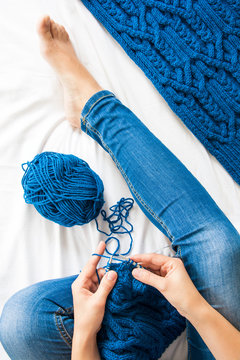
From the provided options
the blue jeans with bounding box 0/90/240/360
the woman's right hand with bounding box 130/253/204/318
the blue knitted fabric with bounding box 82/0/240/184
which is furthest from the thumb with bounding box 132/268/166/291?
the blue knitted fabric with bounding box 82/0/240/184

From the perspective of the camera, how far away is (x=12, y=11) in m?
0.79

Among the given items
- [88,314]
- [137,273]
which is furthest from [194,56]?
[88,314]

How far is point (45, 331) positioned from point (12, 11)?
80cm

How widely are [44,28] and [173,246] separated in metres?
0.65

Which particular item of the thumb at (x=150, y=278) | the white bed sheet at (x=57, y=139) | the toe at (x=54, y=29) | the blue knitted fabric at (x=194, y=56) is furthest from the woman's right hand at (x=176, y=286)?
the toe at (x=54, y=29)

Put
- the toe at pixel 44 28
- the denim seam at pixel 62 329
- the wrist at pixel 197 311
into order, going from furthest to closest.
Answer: the toe at pixel 44 28, the denim seam at pixel 62 329, the wrist at pixel 197 311

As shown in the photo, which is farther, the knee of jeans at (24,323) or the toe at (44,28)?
the toe at (44,28)

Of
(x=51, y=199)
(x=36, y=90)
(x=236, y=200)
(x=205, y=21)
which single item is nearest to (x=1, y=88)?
(x=36, y=90)

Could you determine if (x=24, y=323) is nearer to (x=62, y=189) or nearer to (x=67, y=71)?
(x=62, y=189)

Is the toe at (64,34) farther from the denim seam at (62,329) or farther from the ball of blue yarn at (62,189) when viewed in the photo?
the denim seam at (62,329)

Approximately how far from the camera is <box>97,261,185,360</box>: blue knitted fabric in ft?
2.04

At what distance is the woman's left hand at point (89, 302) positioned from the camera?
585 mm

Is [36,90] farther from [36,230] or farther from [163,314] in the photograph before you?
[163,314]

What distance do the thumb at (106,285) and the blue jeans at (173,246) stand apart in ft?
A: 0.39
